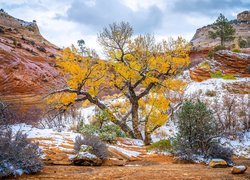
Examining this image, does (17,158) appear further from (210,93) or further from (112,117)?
(210,93)

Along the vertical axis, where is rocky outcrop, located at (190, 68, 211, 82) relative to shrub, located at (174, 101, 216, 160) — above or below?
above

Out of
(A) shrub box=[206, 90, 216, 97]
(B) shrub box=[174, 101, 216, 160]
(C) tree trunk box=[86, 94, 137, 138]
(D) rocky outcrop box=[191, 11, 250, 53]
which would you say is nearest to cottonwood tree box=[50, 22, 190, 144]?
(C) tree trunk box=[86, 94, 137, 138]

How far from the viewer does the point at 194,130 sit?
8656mm

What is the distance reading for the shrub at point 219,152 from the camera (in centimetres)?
800

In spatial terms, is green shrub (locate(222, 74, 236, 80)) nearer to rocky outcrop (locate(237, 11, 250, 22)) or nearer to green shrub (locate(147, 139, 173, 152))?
green shrub (locate(147, 139, 173, 152))

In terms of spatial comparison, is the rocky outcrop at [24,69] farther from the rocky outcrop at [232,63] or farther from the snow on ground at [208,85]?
the rocky outcrop at [232,63]

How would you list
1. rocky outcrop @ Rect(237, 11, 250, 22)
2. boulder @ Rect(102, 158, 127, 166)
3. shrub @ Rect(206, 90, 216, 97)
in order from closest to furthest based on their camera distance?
boulder @ Rect(102, 158, 127, 166) < shrub @ Rect(206, 90, 216, 97) < rocky outcrop @ Rect(237, 11, 250, 22)

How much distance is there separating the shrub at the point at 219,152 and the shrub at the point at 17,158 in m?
5.07

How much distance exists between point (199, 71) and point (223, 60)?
9.71ft

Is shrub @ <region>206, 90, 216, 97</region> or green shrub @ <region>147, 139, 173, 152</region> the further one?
shrub @ <region>206, 90, 216, 97</region>

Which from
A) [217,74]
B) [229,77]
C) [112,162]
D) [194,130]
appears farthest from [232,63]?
[112,162]

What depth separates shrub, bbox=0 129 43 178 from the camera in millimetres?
4738

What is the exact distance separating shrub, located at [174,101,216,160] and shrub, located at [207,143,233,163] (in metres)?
0.19

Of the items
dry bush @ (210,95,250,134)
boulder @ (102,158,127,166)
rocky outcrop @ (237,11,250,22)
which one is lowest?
boulder @ (102,158,127,166)
